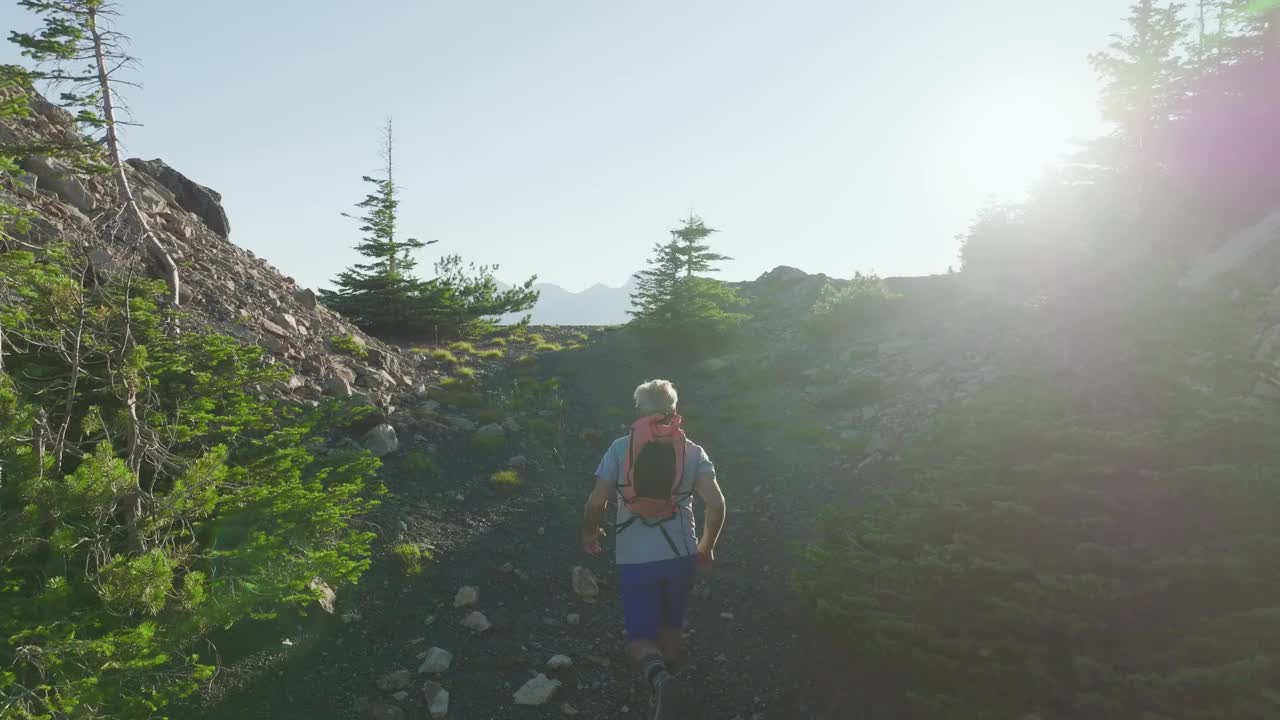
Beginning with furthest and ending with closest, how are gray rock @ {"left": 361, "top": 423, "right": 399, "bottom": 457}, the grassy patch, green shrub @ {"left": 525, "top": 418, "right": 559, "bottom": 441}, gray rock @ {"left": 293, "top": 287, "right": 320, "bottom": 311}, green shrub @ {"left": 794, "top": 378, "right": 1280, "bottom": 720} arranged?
gray rock @ {"left": 293, "top": 287, "right": 320, "bottom": 311}
green shrub @ {"left": 525, "top": 418, "right": 559, "bottom": 441}
gray rock @ {"left": 361, "top": 423, "right": 399, "bottom": 457}
the grassy patch
green shrub @ {"left": 794, "top": 378, "right": 1280, "bottom": 720}

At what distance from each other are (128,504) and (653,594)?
4441 millimetres

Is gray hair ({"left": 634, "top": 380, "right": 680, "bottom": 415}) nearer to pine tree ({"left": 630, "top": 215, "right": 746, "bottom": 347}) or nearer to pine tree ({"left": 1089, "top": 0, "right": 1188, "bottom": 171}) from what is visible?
pine tree ({"left": 630, "top": 215, "right": 746, "bottom": 347})

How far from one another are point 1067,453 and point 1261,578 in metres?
2.04

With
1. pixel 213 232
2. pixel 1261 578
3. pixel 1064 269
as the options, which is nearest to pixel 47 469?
pixel 1261 578

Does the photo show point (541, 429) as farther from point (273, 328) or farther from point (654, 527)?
point (654, 527)

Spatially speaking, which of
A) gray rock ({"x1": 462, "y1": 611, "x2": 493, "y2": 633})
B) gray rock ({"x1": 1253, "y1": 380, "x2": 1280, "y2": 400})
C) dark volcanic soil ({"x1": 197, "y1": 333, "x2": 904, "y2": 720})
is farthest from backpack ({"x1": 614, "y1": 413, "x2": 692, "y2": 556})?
gray rock ({"x1": 1253, "y1": 380, "x2": 1280, "y2": 400})

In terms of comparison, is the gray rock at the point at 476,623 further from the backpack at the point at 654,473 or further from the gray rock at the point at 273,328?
the gray rock at the point at 273,328

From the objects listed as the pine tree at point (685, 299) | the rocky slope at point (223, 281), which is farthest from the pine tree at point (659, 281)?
the rocky slope at point (223, 281)

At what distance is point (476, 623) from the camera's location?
7.24 metres

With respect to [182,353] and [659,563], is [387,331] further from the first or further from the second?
[659,563]

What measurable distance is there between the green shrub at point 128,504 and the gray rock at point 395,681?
106 centimetres

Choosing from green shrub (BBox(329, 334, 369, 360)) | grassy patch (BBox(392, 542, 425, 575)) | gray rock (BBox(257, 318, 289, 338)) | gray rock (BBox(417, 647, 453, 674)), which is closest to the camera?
gray rock (BBox(417, 647, 453, 674))

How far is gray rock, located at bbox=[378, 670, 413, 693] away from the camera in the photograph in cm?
621

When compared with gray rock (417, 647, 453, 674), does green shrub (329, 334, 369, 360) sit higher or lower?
higher
